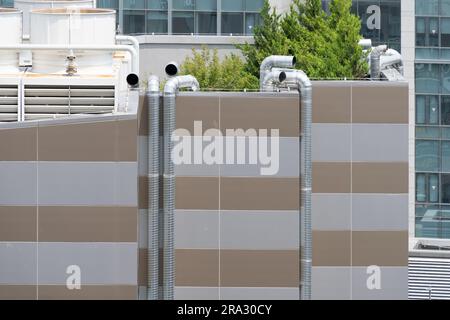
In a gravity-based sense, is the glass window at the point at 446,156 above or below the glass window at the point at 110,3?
below

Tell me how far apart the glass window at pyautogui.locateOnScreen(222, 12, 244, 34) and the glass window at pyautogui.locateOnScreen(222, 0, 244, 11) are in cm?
26

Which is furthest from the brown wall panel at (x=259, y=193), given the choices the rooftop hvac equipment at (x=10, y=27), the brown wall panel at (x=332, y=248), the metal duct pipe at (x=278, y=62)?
the rooftop hvac equipment at (x=10, y=27)

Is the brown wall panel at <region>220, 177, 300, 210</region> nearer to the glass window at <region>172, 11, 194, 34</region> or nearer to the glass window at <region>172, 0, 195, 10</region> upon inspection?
the glass window at <region>172, 11, 194, 34</region>

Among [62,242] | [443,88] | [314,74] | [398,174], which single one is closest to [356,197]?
[398,174]

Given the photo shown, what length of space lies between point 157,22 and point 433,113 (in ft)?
52.9

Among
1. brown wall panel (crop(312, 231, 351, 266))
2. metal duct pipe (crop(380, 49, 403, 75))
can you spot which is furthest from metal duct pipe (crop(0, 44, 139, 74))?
brown wall panel (crop(312, 231, 351, 266))

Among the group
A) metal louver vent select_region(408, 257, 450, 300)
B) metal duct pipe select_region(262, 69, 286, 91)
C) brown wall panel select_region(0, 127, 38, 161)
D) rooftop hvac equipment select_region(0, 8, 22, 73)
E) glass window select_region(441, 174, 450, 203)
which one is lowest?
metal louver vent select_region(408, 257, 450, 300)

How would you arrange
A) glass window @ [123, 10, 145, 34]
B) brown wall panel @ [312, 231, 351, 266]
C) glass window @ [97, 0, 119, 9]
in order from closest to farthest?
brown wall panel @ [312, 231, 351, 266] < glass window @ [97, 0, 119, 9] < glass window @ [123, 10, 145, 34]

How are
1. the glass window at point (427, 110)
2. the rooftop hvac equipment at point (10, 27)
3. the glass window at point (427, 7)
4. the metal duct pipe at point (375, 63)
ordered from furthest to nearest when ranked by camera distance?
1. the glass window at point (427, 7)
2. the glass window at point (427, 110)
3. the rooftop hvac equipment at point (10, 27)
4. the metal duct pipe at point (375, 63)

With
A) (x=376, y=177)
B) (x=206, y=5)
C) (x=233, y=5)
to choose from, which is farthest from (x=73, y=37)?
(x=206, y=5)

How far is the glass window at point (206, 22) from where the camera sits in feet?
354

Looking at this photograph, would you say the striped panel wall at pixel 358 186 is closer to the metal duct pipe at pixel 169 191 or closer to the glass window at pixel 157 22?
the metal duct pipe at pixel 169 191

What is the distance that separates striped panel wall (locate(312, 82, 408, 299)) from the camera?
2207 inches

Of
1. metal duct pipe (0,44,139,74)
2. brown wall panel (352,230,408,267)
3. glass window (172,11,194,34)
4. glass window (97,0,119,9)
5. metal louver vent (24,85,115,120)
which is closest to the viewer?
brown wall panel (352,230,408,267)
